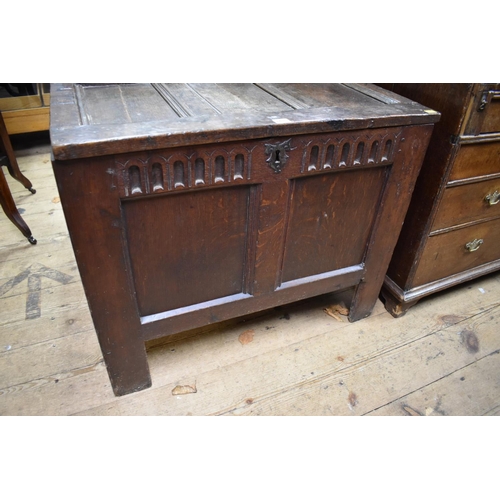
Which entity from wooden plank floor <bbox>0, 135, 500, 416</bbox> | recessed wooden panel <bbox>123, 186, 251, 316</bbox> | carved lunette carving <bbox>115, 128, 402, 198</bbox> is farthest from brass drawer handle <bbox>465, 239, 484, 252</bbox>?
recessed wooden panel <bbox>123, 186, 251, 316</bbox>

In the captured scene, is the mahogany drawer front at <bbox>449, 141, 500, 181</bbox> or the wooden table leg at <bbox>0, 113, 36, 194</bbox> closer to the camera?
the mahogany drawer front at <bbox>449, 141, 500, 181</bbox>

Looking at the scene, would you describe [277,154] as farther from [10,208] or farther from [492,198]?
[10,208]

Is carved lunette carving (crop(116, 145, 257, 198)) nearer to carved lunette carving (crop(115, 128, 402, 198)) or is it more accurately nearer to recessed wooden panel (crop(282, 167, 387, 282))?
carved lunette carving (crop(115, 128, 402, 198))

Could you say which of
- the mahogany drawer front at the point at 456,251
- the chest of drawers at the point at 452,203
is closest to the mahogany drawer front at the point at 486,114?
the chest of drawers at the point at 452,203

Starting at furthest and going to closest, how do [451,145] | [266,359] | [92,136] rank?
[266,359]
[451,145]
[92,136]

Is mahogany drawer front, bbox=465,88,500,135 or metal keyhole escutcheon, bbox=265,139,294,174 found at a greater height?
mahogany drawer front, bbox=465,88,500,135

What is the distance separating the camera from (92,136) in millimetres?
788

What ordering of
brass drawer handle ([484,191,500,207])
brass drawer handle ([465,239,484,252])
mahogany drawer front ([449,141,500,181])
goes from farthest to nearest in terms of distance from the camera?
brass drawer handle ([465,239,484,252])
brass drawer handle ([484,191,500,207])
mahogany drawer front ([449,141,500,181])

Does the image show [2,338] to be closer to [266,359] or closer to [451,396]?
[266,359]

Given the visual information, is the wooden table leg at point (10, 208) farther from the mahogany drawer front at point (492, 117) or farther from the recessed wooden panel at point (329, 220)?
the mahogany drawer front at point (492, 117)

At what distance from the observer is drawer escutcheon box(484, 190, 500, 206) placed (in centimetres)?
133

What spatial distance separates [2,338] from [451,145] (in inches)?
60.5

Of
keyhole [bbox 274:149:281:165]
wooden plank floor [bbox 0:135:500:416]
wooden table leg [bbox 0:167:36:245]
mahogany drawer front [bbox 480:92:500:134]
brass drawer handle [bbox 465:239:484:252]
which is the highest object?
mahogany drawer front [bbox 480:92:500:134]

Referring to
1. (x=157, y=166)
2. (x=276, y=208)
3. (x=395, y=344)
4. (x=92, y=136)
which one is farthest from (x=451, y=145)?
(x=92, y=136)
